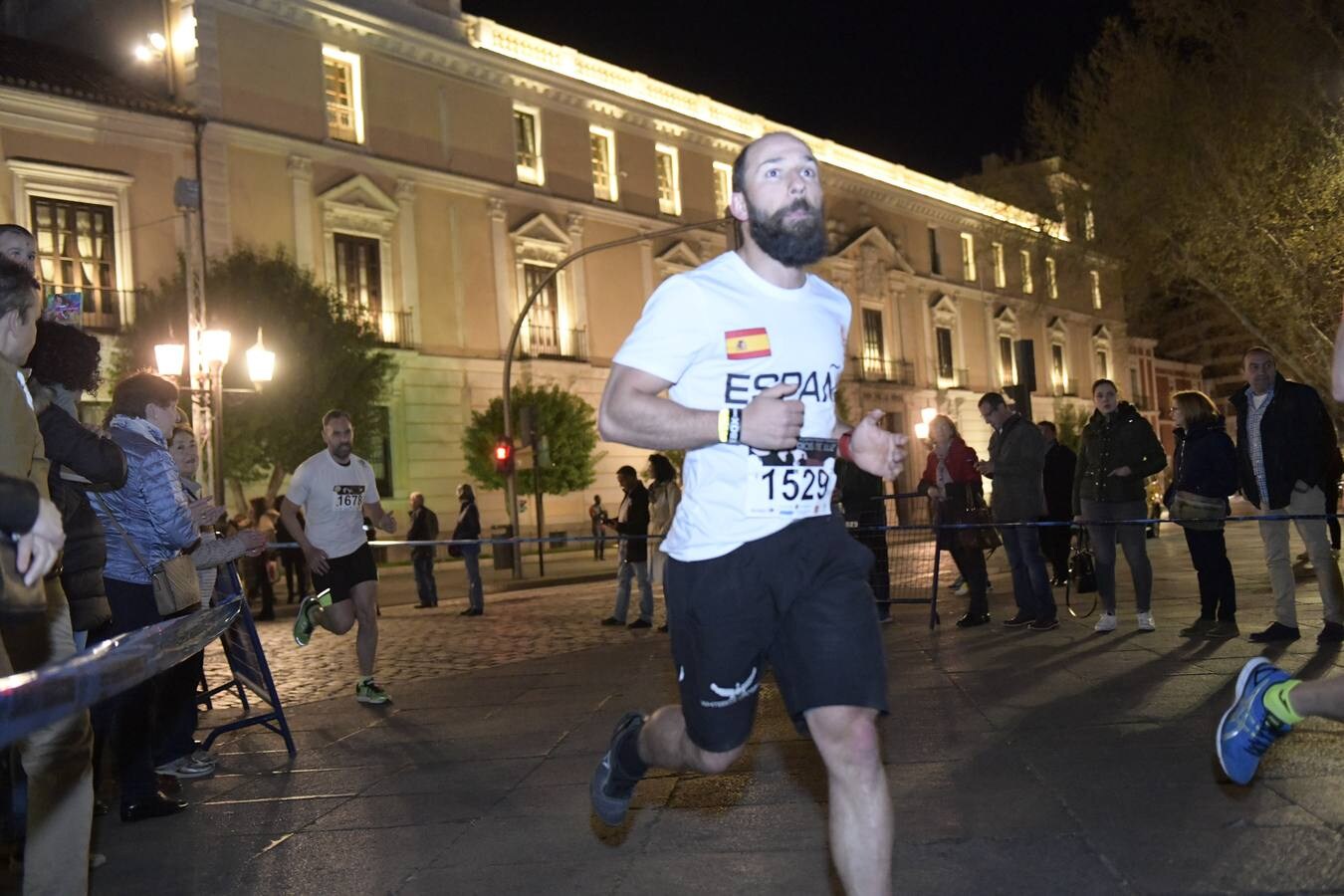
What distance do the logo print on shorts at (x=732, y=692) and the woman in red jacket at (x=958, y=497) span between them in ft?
26.5

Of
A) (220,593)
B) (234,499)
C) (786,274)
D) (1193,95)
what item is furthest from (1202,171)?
(234,499)

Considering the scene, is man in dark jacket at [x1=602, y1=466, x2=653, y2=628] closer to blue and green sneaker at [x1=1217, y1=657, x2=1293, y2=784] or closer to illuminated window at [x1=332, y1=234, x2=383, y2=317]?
blue and green sneaker at [x1=1217, y1=657, x2=1293, y2=784]

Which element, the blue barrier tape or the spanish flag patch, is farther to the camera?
the spanish flag patch

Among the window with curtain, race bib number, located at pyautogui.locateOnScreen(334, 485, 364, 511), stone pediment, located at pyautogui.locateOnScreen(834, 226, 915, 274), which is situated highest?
stone pediment, located at pyautogui.locateOnScreen(834, 226, 915, 274)

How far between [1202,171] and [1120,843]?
1750cm

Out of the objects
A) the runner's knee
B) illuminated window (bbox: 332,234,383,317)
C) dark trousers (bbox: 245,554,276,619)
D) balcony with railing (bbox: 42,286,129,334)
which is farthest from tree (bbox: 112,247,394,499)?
the runner's knee

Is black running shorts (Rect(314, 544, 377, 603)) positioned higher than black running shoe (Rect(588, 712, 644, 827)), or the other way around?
black running shorts (Rect(314, 544, 377, 603))

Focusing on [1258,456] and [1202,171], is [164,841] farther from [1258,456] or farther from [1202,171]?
[1202,171]

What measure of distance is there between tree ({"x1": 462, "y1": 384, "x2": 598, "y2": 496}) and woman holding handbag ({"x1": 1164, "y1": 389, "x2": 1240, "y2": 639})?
919 inches

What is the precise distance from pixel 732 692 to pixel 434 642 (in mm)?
10226

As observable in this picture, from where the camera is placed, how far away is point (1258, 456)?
898cm

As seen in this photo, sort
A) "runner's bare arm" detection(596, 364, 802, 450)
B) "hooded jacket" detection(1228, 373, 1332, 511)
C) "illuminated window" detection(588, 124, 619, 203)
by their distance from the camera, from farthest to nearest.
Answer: "illuminated window" detection(588, 124, 619, 203) < "hooded jacket" detection(1228, 373, 1332, 511) < "runner's bare arm" detection(596, 364, 802, 450)

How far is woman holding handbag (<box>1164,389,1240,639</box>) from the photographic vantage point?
981 centimetres

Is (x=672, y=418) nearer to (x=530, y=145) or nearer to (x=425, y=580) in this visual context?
(x=425, y=580)
